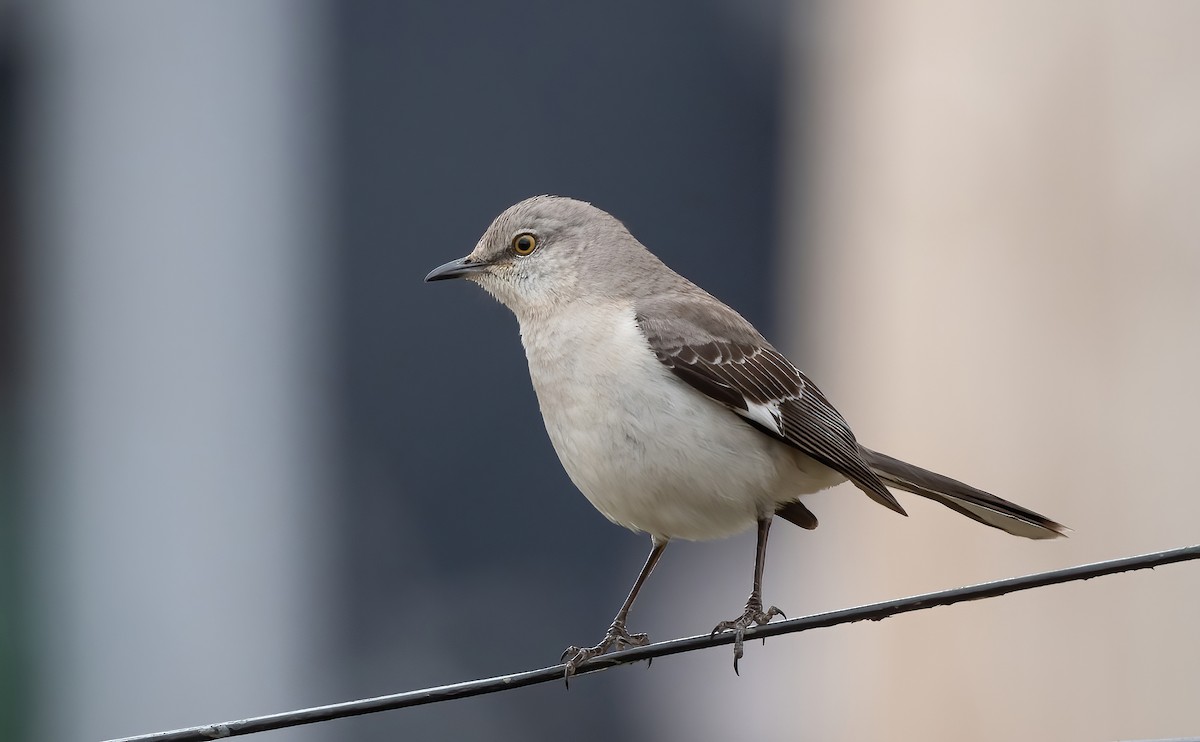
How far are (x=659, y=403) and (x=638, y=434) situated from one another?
5.0 inches

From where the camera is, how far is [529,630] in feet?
35.6

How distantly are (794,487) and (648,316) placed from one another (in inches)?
33.2

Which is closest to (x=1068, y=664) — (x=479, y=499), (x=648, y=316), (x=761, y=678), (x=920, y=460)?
(x=920, y=460)

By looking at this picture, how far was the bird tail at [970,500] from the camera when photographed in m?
4.98

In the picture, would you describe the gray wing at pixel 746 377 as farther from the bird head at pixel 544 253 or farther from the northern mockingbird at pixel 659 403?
the bird head at pixel 544 253

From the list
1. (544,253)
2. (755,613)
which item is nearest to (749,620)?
(755,613)

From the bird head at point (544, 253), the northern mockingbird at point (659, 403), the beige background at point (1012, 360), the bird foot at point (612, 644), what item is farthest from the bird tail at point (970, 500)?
the beige background at point (1012, 360)

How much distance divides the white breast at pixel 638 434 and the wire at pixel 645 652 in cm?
85

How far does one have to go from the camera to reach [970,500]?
5070 mm

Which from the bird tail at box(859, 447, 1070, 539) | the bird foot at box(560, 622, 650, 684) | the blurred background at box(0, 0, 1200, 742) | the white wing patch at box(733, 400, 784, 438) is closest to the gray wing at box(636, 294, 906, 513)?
the white wing patch at box(733, 400, 784, 438)

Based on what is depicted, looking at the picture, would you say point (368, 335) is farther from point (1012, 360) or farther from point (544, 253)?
point (544, 253)

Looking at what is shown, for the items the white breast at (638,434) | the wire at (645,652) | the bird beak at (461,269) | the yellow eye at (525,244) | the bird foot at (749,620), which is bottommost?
the bird foot at (749,620)

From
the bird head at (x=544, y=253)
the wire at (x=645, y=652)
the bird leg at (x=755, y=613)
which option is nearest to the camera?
the wire at (x=645, y=652)

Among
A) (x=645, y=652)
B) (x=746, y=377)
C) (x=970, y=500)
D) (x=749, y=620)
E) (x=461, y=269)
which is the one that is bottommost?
(x=749, y=620)
